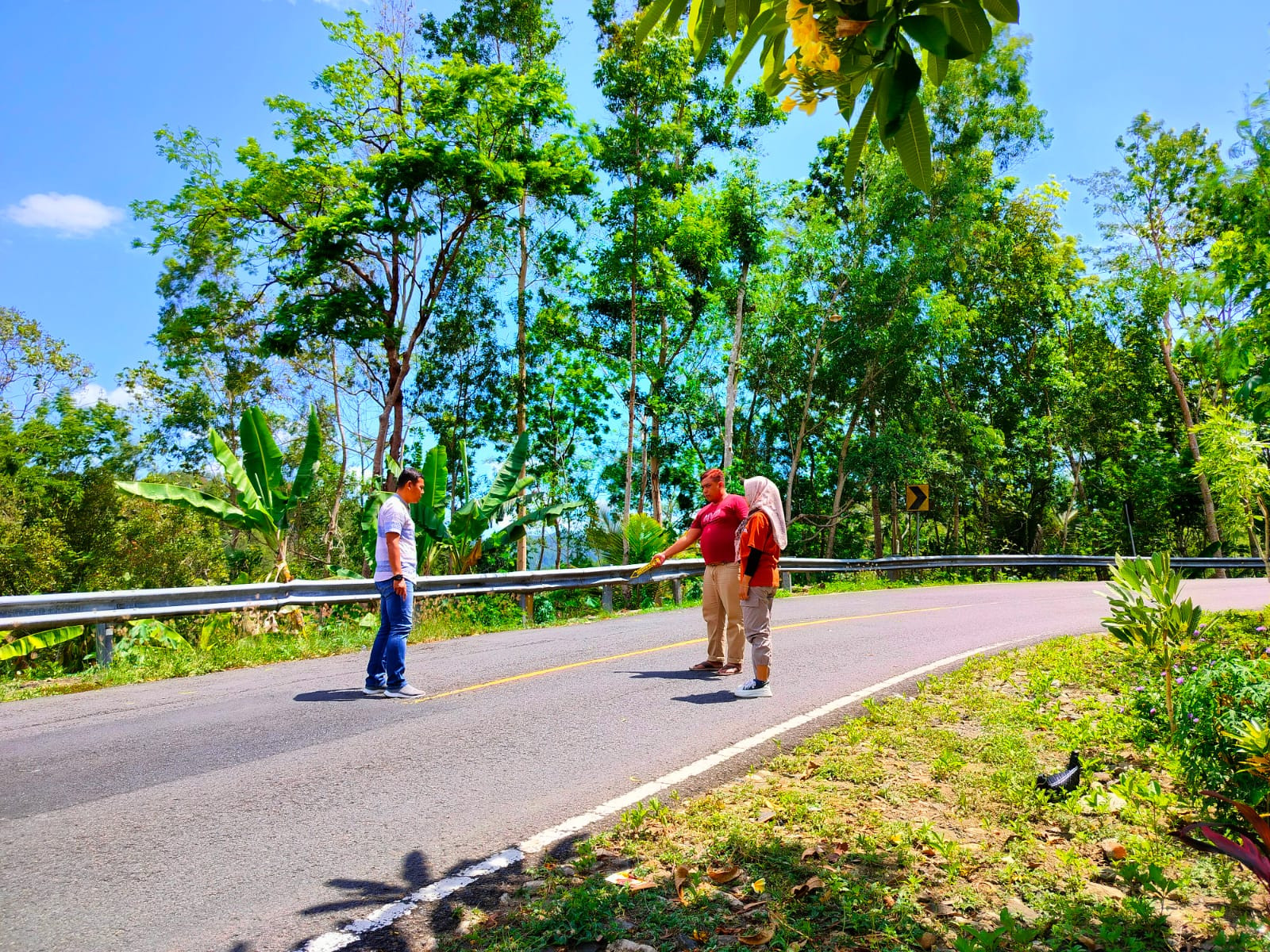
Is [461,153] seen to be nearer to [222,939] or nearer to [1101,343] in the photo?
[222,939]

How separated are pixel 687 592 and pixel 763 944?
618 inches

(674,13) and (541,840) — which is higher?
(674,13)

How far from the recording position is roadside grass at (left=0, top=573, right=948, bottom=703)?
8.55 meters

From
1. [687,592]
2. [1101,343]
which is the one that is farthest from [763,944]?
[1101,343]

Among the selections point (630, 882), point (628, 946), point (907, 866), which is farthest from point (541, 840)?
point (907, 866)

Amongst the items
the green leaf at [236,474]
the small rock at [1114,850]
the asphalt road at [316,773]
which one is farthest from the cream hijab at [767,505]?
the green leaf at [236,474]

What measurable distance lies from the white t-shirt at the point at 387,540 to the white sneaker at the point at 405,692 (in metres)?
1.01

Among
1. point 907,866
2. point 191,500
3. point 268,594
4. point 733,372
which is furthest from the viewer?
point 733,372

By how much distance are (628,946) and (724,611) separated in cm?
533

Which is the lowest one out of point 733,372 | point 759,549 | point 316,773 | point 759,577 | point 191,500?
point 316,773

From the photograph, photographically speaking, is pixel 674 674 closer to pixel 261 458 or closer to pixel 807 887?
pixel 807 887

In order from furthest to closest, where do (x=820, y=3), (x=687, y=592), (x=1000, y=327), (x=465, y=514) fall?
(x=1000, y=327), (x=687, y=592), (x=465, y=514), (x=820, y=3)

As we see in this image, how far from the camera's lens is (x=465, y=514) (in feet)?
52.4

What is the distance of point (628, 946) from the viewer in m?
2.96
